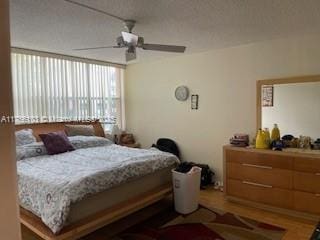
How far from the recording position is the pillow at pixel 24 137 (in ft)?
11.9

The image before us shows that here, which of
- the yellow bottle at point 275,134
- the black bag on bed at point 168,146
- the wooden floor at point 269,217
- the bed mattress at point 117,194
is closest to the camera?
the bed mattress at point 117,194

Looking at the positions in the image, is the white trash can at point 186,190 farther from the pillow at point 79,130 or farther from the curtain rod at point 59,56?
the curtain rod at point 59,56

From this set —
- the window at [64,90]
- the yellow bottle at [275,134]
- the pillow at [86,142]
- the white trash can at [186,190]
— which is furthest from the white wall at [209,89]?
the pillow at [86,142]

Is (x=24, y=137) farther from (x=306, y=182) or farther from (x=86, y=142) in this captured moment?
(x=306, y=182)

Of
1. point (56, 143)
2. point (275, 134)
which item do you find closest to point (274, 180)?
point (275, 134)

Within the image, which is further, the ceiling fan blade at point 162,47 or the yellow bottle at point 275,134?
the yellow bottle at point 275,134

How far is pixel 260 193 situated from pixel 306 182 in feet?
1.86

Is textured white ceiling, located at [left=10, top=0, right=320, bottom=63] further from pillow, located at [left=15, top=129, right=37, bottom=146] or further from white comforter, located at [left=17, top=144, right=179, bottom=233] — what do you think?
white comforter, located at [left=17, top=144, right=179, bottom=233]

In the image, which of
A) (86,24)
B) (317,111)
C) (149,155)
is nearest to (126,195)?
(149,155)

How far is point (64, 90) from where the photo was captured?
4531 mm

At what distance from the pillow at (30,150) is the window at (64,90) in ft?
2.28

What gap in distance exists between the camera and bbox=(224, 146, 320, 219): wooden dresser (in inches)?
116

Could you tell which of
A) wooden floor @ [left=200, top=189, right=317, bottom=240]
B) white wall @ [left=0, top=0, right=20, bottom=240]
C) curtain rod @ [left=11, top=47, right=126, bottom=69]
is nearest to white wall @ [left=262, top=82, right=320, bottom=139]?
wooden floor @ [left=200, top=189, right=317, bottom=240]

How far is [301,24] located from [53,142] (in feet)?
11.3
